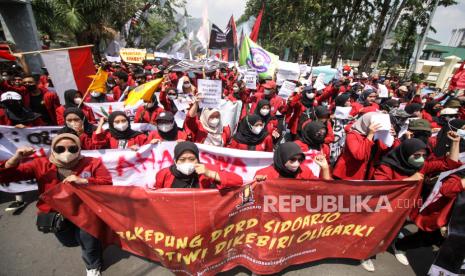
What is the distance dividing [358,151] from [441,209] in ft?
3.52

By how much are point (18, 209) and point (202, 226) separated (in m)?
3.37

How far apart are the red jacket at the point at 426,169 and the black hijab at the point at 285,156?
1.13 metres

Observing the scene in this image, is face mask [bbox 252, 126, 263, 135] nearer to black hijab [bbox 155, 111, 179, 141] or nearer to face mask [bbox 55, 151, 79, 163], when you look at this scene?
black hijab [bbox 155, 111, 179, 141]

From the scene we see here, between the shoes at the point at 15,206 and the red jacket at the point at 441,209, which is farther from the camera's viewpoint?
the shoes at the point at 15,206

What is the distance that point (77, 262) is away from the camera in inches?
118

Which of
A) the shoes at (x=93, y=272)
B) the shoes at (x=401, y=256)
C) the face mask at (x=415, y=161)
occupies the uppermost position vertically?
the face mask at (x=415, y=161)

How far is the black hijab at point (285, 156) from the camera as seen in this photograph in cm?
256

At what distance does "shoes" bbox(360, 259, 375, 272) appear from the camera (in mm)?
3133

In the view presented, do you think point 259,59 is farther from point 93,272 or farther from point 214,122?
point 93,272

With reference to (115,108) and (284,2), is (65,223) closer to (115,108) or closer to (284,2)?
(115,108)

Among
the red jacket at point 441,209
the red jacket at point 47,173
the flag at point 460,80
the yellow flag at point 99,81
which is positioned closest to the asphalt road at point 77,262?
the red jacket at point 441,209

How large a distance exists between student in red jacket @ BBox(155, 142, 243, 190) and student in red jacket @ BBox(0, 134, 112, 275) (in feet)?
2.14

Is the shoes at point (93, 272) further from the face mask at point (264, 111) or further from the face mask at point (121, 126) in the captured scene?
the face mask at point (264, 111)

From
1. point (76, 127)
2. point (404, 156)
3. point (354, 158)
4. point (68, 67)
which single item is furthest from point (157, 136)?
point (404, 156)
